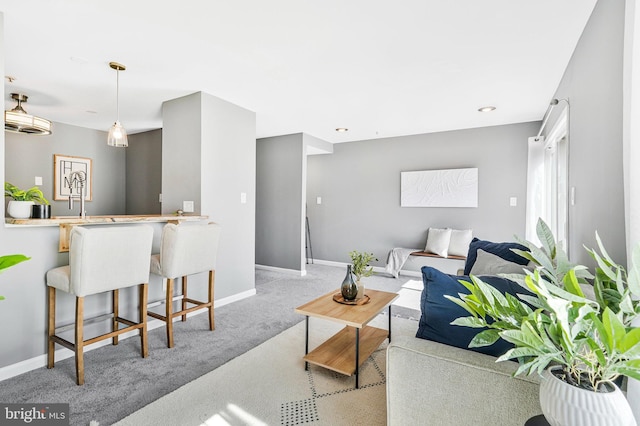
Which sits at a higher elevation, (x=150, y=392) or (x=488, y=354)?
(x=488, y=354)

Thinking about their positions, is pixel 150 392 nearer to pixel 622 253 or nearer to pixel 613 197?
pixel 622 253

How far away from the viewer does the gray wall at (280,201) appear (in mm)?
5246

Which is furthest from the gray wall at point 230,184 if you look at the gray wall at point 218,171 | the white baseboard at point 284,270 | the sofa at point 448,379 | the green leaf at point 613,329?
the green leaf at point 613,329

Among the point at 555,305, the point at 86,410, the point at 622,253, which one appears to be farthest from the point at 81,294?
the point at 622,253

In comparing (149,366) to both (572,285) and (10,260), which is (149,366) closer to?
(10,260)

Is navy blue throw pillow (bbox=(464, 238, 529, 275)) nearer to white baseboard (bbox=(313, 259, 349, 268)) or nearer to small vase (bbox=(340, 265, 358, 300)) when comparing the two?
small vase (bbox=(340, 265, 358, 300))

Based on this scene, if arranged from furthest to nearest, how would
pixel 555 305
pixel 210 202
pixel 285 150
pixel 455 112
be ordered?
pixel 285 150
pixel 455 112
pixel 210 202
pixel 555 305

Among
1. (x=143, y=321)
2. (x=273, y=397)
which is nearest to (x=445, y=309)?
(x=273, y=397)

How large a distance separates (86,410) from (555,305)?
2.31 meters

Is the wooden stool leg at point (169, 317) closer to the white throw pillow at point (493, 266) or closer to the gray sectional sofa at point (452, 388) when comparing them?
the gray sectional sofa at point (452, 388)

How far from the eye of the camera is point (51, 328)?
2.21 m

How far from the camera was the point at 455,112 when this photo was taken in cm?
399

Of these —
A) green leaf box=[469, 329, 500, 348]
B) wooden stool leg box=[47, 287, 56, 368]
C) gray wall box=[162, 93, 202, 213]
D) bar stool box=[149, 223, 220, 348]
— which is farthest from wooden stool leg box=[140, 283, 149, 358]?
green leaf box=[469, 329, 500, 348]

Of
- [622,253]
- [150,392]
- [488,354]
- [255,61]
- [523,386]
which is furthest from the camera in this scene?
[255,61]
